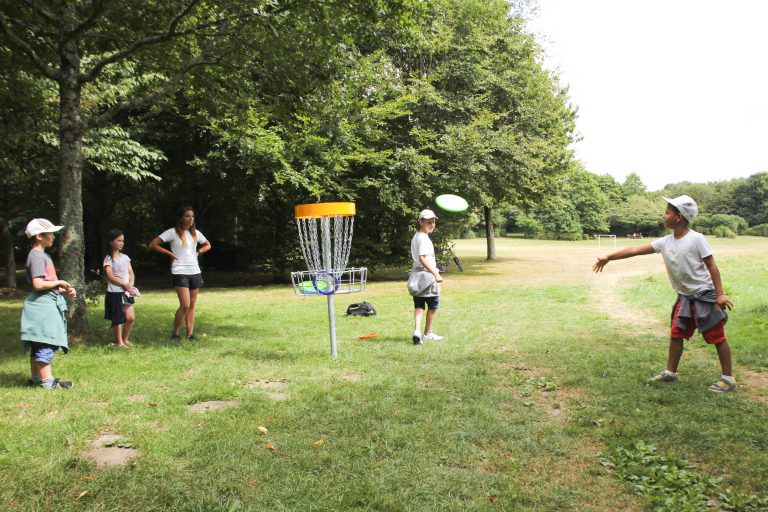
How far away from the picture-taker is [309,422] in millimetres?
4781

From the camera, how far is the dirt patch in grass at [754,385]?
5.47 meters

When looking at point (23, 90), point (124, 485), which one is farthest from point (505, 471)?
point (23, 90)

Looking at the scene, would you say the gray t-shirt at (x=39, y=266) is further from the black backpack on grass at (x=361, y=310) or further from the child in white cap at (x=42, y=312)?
the black backpack on grass at (x=361, y=310)

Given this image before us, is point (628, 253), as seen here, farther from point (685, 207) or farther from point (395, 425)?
point (395, 425)

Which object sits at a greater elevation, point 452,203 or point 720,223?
point 720,223

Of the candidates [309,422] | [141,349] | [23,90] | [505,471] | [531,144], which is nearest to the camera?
[505,471]

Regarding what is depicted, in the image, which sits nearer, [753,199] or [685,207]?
[685,207]

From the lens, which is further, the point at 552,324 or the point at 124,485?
the point at 552,324

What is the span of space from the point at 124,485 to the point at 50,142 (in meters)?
14.1

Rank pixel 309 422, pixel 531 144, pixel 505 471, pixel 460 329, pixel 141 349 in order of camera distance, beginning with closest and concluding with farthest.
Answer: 1. pixel 505 471
2. pixel 309 422
3. pixel 141 349
4. pixel 460 329
5. pixel 531 144

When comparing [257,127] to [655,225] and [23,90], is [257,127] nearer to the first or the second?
[23,90]

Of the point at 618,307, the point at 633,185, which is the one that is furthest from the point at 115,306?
the point at 633,185

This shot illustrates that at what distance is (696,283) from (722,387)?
1.04m

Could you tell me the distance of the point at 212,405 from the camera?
534 centimetres
